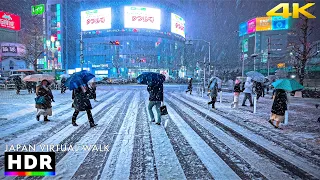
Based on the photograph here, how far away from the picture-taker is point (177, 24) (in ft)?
273

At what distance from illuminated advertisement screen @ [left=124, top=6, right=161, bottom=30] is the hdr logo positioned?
71.4 m

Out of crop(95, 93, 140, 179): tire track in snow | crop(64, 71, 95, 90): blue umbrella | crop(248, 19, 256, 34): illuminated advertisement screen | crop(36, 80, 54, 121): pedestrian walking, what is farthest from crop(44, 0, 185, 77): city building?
crop(248, 19, 256, 34): illuminated advertisement screen

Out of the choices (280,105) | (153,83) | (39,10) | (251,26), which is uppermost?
(251,26)

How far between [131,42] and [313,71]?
5379 centimetres

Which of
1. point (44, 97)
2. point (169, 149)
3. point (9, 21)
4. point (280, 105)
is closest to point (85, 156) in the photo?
point (169, 149)

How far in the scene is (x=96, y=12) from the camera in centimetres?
7469

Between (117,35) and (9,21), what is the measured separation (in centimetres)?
4415

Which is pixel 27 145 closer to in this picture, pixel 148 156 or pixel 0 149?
pixel 0 149

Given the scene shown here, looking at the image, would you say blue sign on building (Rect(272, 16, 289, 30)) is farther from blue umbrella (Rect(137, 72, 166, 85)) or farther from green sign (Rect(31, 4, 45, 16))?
blue umbrella (Rect(137, 72, 166, 85))

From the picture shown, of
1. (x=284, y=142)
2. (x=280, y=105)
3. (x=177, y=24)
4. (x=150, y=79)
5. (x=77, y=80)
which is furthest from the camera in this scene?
(x=177, y=24)

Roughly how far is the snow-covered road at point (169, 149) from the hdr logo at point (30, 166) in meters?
0.14

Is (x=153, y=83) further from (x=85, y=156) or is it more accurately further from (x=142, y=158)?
(x=85, y=156)

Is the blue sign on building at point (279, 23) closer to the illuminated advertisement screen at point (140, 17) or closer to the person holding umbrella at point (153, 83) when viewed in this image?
the illuminated advertisement screen at point (140, 17)

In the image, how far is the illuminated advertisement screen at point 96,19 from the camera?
240 ft
